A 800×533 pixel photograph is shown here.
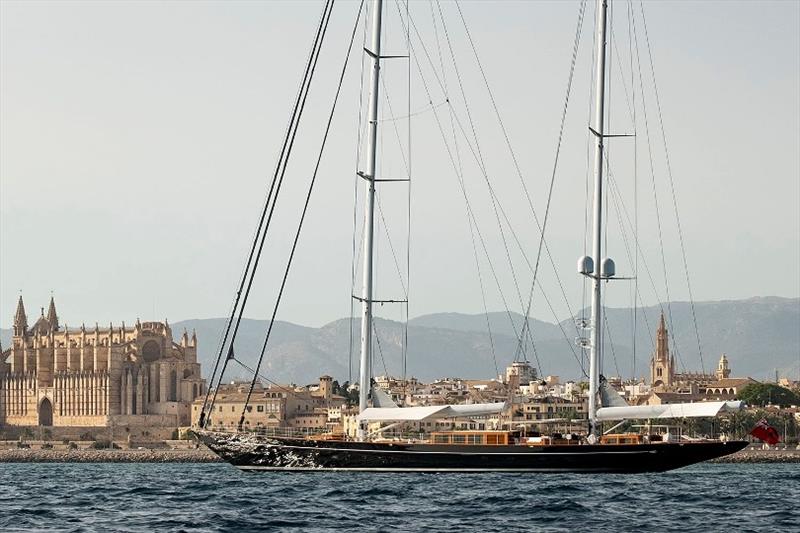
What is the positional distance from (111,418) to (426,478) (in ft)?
452

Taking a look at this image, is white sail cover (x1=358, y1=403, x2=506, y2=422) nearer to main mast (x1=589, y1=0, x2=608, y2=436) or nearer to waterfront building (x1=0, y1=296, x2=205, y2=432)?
main mast (x1=589, y1=0, x2=608, y2=436)

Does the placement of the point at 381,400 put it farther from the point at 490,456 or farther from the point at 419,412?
the point at 490,456

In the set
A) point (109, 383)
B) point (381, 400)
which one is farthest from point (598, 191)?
point (109, 383)

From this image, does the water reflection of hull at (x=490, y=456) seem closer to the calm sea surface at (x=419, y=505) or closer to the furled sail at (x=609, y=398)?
the calm sea surface at (x=419, y=505)

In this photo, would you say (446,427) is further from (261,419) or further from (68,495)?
(68,495)

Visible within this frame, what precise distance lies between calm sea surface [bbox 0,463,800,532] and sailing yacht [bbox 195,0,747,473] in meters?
0.65

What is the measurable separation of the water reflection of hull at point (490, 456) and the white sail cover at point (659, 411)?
91 cm

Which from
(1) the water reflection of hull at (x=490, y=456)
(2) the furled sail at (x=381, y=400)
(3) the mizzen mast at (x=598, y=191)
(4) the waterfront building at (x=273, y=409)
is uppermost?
(3) the mizzen mast at (x=598, y=191)

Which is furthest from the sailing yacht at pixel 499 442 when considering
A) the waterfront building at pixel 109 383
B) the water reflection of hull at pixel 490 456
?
the waterfront building at pixel 109 383

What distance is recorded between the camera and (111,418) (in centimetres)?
18512

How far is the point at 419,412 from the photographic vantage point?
5369 cm

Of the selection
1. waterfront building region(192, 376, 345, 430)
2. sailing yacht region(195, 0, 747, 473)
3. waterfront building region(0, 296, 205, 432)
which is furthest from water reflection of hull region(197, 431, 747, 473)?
waterfront building region(0, 296, 205, 432)

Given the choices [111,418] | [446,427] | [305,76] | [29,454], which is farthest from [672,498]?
[111,418]

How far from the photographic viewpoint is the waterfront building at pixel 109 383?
187 metres
